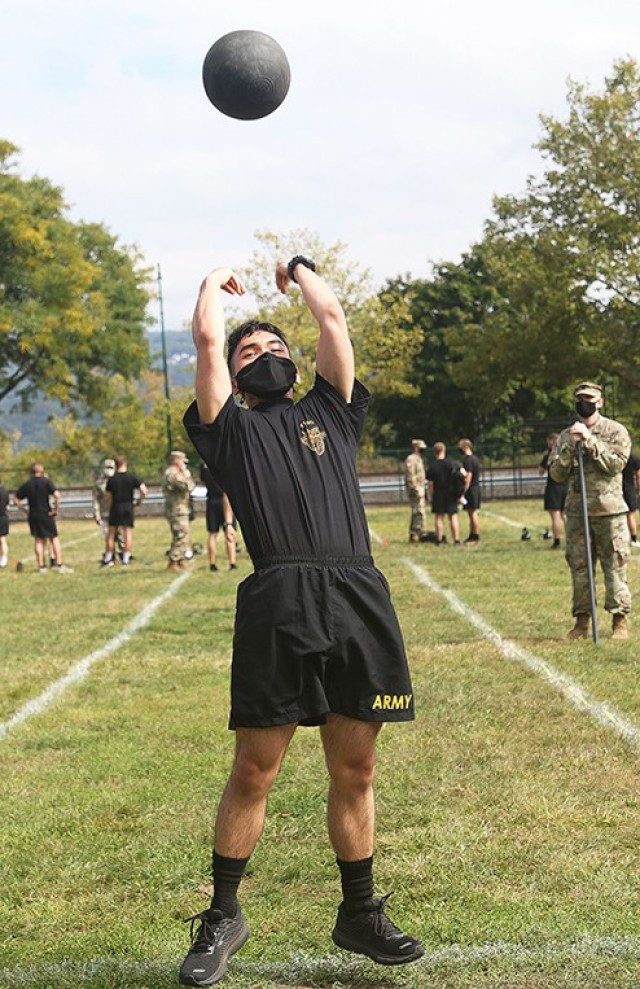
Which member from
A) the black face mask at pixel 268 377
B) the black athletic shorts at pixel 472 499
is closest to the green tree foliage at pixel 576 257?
the black athletic shorts at pixel 472 499

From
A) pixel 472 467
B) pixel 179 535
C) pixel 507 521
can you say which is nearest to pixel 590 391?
pixel 179 535

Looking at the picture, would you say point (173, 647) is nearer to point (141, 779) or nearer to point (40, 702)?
point (40, 702)

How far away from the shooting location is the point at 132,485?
80.7 ft

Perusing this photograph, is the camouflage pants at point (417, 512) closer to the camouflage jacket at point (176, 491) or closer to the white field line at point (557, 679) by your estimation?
the camouflage jacket at point (176, 491)

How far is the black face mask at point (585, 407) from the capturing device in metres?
11.8

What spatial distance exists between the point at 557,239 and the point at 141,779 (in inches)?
1712

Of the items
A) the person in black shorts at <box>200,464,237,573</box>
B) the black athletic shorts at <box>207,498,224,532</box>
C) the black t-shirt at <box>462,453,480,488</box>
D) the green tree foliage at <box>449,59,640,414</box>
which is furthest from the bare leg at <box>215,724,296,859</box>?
the green tree foliage at <box>449,59,640,414</box>

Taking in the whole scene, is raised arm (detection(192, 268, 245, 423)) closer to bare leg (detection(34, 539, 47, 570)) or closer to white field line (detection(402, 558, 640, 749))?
white field line (detection(402, 558, 640, 749))

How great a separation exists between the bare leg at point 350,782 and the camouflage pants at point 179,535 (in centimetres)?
1840

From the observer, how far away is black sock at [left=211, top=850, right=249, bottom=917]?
4.37 meters

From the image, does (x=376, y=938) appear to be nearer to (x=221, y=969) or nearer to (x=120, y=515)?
(x=221, y=969)

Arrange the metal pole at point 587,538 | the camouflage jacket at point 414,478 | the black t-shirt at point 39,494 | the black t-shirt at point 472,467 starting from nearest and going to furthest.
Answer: the metal pole at point 587,538 → the black t-shirt at point 39,494 → the black t-shirt at point 472,467 → the camouflage jacket at point 414,478

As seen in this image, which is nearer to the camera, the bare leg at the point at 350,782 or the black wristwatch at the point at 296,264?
the bare leg at the point at 350,782

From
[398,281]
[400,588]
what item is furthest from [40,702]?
[398,281]
